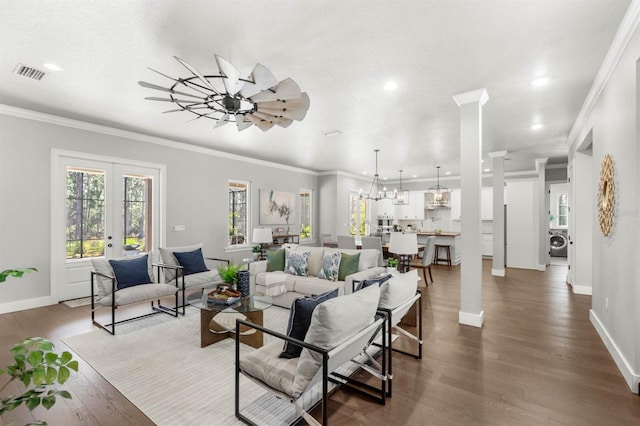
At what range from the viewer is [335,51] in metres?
2.82

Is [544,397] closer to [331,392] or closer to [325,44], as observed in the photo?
[331,392]

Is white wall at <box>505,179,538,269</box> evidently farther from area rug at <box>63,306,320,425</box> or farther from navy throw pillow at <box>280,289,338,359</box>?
navy throw pillow at <box>280,289,338,359</box>

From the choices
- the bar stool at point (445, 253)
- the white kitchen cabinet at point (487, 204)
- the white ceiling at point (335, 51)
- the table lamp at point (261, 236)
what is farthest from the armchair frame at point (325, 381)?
the white kitchen cabinet at point (487, 204)

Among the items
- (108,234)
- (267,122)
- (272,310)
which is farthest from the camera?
(108,234)

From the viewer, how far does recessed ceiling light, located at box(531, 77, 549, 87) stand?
339 centimetres

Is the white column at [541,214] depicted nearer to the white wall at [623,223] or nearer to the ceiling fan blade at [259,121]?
the white wall at [623,223]

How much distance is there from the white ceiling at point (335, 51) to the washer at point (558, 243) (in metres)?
7.01

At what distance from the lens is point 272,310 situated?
4512mm

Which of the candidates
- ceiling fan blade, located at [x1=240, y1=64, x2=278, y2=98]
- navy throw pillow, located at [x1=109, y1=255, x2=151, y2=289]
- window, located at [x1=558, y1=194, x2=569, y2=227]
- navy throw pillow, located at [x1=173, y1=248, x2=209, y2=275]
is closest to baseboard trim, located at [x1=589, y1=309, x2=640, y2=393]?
ceiling fan blade, located at [x1=240, y1=64, x2=278, y2=98]

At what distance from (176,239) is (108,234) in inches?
46.2

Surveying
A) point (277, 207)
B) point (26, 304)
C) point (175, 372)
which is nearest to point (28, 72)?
point (26, 304)

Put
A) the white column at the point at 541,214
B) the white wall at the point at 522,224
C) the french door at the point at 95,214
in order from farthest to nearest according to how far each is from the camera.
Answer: the white wall at the point at 522,224 → the white column at the point at 541,214 → the french door at the point at 95,214

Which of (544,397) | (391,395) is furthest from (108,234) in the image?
(544,397)

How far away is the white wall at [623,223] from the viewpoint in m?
2.44
